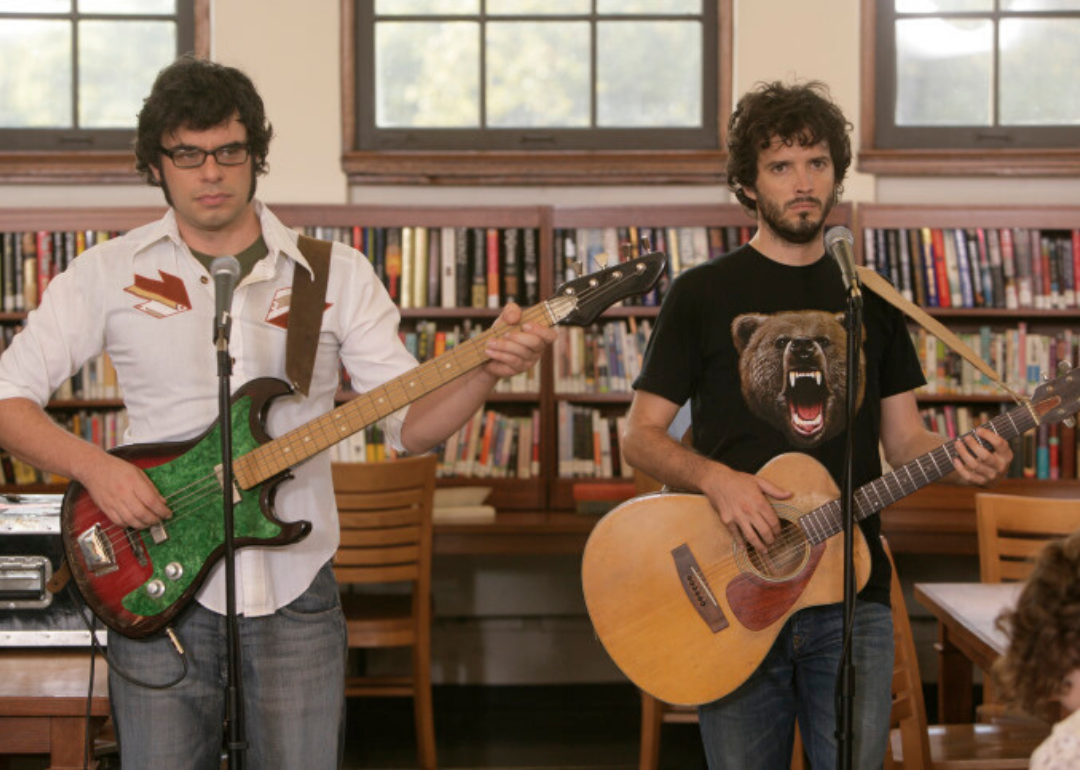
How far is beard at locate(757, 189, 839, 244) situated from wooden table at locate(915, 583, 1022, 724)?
974 mm

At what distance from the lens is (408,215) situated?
4.80 metres

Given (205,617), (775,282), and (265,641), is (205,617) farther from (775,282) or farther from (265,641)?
(775,282)

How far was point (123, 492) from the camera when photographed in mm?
1974

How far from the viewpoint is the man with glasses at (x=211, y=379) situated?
1951mm

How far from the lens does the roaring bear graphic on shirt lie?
7.24 ft

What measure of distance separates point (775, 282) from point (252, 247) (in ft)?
2.83

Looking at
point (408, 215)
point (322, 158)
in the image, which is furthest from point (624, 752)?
point (322, 158)

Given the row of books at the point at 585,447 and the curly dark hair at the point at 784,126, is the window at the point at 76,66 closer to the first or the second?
the row of books at the point at 585,447

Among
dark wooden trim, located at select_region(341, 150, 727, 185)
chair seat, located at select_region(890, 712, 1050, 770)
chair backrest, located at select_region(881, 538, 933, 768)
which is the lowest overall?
chair seat, located at select_region(890, 712, 1050, 770)

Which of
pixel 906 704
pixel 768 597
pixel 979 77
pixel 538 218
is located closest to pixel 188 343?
pixel 768 597

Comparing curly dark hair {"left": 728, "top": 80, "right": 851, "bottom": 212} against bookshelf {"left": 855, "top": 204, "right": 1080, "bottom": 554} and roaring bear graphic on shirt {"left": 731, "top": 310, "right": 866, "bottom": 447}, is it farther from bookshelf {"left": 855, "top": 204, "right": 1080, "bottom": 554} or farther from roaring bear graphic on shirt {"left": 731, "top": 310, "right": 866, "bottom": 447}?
bookshelf {"left": 855, "top": 204, "right": 1080, "bottom": 554}

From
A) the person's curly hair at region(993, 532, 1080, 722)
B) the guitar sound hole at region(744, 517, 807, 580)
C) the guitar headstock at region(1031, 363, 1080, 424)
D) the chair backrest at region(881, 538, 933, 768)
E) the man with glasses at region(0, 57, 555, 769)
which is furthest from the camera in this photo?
the chair backrest at region(881, 538, 933, 768)

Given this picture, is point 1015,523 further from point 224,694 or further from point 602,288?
point 224,694

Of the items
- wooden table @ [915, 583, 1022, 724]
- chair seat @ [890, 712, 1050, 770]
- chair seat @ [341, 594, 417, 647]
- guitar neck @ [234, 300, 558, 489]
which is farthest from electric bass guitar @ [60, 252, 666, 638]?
chair seat @ [341, 594, 417, 647]
